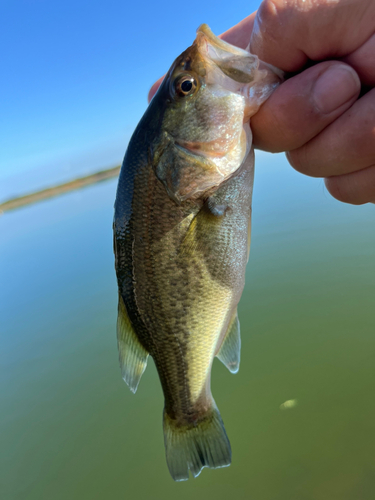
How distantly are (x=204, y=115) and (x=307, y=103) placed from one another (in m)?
0.49

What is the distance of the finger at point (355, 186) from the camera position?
1686mm

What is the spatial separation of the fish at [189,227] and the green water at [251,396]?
5.29 ft

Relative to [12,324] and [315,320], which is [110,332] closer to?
[12,324]

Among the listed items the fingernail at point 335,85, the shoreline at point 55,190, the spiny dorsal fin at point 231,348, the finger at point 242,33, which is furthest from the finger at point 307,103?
the shoreline at point 55,190

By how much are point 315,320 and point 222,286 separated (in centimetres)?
325

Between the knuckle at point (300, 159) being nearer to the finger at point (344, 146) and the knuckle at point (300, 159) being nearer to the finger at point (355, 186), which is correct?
the finger at point (344, 146)

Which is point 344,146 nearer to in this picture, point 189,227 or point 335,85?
point 335,85

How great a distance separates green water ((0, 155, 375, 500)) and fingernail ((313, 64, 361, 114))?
3.01 m

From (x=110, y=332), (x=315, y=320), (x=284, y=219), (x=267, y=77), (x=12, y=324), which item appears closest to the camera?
(x=267, y=77)

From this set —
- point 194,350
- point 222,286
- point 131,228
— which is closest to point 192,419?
point 194,350

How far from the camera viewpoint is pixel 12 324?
23.3ft

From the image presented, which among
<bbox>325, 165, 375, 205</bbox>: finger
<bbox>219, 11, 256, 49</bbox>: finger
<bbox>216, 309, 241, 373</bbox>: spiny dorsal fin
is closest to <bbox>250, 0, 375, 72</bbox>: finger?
<bbox>325, 165, 375, 205</bbox>: finger

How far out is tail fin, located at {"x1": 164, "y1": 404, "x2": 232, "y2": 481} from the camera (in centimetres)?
200

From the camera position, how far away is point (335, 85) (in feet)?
4.51
